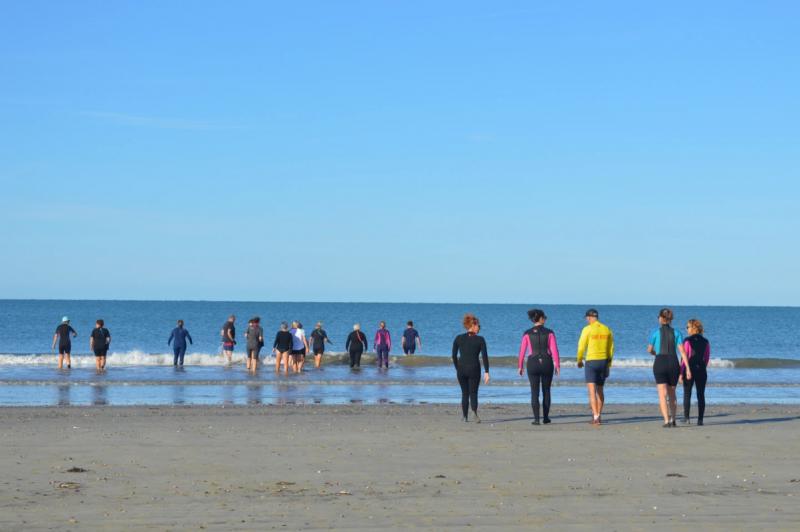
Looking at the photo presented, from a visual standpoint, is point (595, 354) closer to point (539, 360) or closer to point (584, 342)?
point (584, 342)

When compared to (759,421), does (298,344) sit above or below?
above

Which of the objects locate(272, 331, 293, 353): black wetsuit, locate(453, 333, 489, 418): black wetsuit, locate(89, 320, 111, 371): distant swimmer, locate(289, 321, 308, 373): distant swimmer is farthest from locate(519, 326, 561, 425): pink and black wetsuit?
locate(89, 320, 111, 371): distant swimmer

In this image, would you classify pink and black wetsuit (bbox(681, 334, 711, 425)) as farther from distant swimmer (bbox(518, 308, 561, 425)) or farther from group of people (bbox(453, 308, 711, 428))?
distant swimmer (bbox(518, 308, 561, 425))

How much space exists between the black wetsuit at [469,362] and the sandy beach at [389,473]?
1.69 ft

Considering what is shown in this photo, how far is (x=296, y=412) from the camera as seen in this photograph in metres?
18.7

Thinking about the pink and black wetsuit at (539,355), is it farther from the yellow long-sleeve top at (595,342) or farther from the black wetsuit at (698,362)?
the black wetsuit at (698,362)

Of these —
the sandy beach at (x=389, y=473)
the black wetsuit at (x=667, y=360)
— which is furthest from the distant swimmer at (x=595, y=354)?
the black wetsuit at (x=667, y=360)

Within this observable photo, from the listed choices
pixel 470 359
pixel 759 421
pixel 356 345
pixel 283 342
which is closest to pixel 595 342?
pixel 470 359

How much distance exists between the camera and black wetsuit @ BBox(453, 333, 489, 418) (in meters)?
16.4

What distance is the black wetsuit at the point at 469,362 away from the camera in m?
16.4

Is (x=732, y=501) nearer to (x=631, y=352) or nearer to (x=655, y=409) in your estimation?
(x=655, y=409)

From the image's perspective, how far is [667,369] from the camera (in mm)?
15828

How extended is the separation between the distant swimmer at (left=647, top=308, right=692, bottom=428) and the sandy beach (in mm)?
371

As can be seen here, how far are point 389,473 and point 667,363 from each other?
20.8 ft
